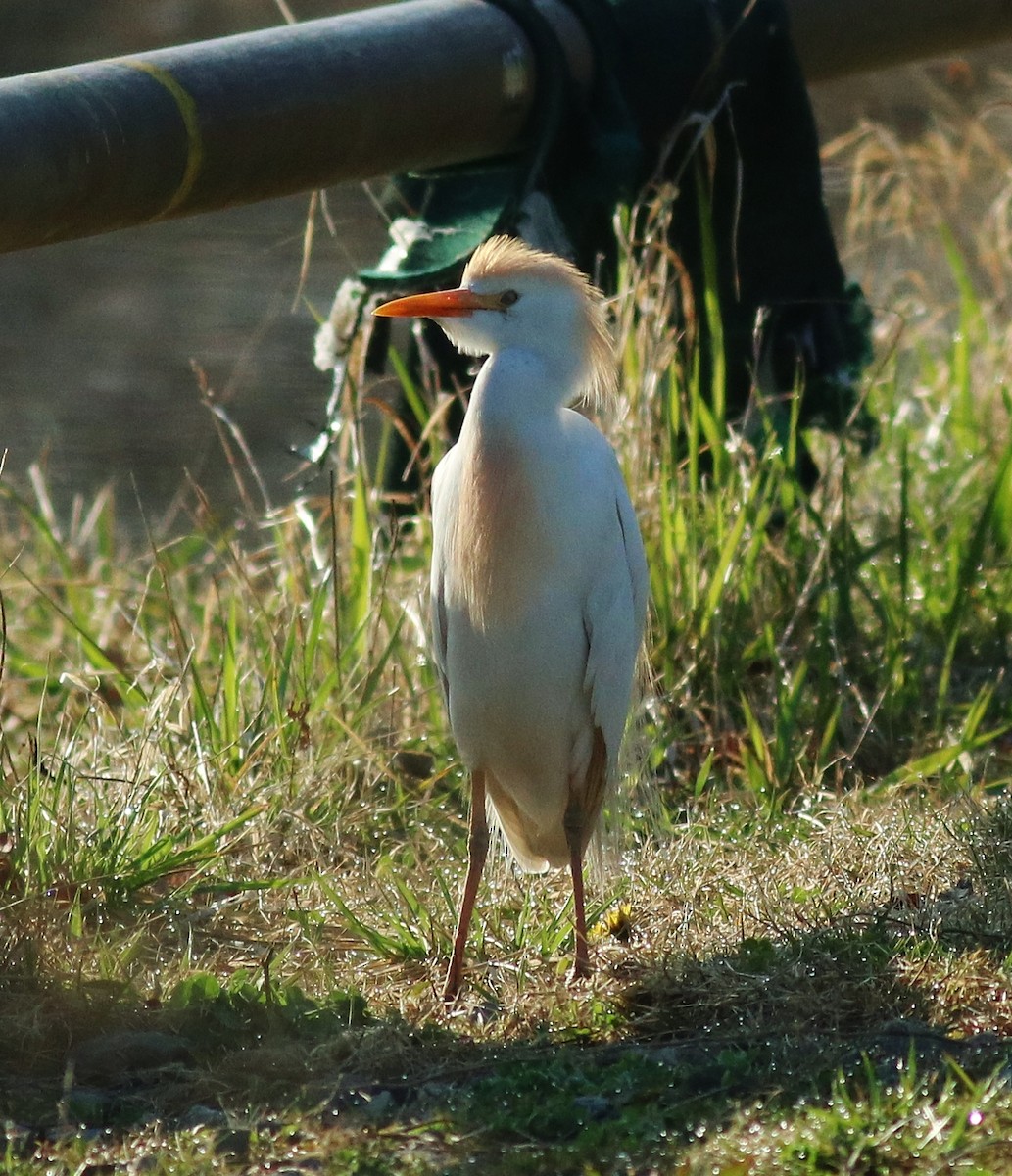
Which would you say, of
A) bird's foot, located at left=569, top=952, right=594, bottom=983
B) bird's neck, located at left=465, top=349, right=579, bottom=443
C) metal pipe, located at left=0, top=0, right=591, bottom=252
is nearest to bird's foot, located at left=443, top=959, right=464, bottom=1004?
bird's foot, located at left=569, top=952, right=594, bottom=983

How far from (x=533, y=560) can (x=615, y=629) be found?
207mm

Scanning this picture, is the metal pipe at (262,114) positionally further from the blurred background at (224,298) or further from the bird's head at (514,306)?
the blurred background at (224,298)

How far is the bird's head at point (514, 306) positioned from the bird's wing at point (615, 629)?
283 millimetres

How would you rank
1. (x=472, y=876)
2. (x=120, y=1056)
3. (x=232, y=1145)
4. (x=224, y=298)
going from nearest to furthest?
(x=232, y=1145), (x=120, y=1056), (x=472, y=876), (x=224, y=298)

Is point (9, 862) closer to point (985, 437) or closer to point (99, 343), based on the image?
point (985, 437)

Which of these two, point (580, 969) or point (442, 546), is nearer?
point (580, 969)

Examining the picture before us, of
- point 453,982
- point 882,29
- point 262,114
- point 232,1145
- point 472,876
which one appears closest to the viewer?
point 232,1145

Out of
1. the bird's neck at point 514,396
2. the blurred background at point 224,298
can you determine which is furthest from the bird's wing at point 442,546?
the blurred background at point 224,298

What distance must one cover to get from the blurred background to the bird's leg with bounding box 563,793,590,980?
2.04m

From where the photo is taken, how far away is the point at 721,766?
364 centimetres

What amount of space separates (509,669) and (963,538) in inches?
66.3

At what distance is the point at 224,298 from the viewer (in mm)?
7711

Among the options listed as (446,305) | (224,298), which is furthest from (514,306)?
(224,298)

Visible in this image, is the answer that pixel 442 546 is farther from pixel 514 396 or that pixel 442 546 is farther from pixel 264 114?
pixel 264 114
